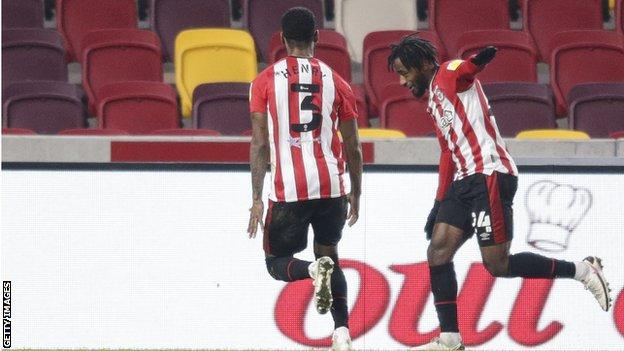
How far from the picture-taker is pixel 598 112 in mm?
9297

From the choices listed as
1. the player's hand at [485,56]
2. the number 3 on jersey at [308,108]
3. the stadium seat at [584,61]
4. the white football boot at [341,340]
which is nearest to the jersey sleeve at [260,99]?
the number 3 on jersey at [308,108]

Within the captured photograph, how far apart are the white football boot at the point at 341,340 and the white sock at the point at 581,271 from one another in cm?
113

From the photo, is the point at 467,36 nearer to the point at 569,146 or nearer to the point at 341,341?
the point at 569,146

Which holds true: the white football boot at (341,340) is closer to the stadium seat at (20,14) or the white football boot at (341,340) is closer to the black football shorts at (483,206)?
the black football shorts at (483,206)

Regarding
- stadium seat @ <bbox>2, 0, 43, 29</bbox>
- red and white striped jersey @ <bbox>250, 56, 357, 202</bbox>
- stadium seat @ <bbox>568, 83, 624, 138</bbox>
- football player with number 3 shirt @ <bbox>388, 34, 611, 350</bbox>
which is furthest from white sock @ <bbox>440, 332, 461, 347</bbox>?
stadium seat @ <bbox>2, 0, 43, 29</bbox>

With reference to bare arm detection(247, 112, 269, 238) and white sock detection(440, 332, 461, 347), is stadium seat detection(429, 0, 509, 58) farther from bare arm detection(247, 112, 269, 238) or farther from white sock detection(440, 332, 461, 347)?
bare arm detection(247, 112, 269, 238)

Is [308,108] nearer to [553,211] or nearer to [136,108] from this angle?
[553,211]

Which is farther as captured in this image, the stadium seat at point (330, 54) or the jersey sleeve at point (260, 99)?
the stadium seat at point (330, 54)

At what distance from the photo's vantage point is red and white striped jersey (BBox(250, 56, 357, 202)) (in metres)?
5.80

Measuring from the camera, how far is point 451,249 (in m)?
6.06

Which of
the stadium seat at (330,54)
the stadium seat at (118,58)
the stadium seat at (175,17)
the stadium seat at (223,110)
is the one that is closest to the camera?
the stadium seat at (223,110)

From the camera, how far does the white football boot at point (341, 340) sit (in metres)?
5.88

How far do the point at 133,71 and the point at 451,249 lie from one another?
455 centimetres

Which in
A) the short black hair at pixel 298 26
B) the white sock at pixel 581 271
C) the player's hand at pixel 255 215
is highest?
the short black hair at pixel 298 26
